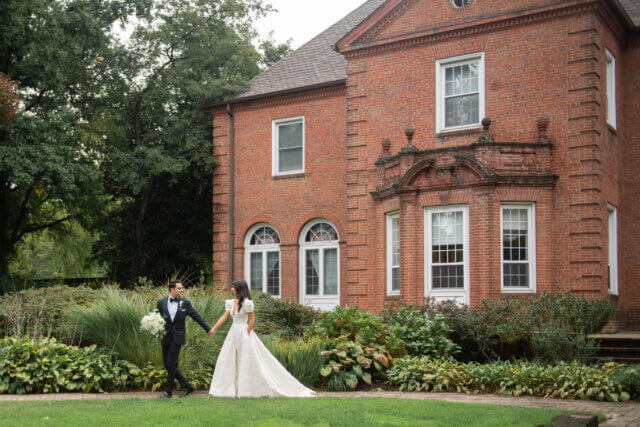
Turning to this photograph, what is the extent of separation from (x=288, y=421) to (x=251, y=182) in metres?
16.4

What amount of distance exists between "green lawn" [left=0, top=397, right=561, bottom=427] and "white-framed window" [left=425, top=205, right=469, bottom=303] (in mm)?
7562

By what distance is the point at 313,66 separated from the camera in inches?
950

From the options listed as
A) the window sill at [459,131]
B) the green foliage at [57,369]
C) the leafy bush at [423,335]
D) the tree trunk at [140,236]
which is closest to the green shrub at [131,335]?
the green foliage at [57,369]

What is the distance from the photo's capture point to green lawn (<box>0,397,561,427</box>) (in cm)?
822

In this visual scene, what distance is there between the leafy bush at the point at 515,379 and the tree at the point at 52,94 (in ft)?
44.0

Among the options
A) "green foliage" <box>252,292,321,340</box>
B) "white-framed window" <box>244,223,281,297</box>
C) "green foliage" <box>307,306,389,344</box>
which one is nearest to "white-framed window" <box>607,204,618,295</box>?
"green foliage" <box>307,306,389,344</box>

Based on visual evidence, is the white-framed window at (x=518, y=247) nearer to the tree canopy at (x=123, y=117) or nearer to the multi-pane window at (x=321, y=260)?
the multi-pane window at (x=321, y=260)

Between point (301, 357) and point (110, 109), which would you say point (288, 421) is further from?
point (110, 109)

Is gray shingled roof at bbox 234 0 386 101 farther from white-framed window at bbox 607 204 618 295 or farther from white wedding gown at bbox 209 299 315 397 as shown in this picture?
white wedding gown at bbox 209 299 315 397

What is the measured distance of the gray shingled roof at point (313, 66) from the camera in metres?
23.2

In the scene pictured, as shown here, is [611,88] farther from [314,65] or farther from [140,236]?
[140,236]

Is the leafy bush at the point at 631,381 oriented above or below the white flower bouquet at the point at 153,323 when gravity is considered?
below

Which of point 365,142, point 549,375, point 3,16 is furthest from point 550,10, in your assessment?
point 3,16

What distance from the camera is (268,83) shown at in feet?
80.5
